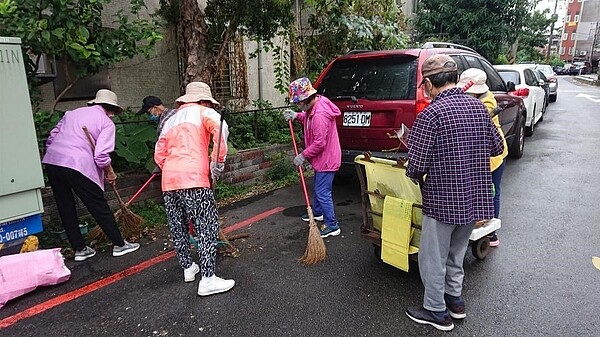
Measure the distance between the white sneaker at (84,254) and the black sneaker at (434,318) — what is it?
9.45 ft

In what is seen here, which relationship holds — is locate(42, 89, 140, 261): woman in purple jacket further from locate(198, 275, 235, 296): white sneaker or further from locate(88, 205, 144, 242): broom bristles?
locate(198, 275, 235, 296): white sneaker

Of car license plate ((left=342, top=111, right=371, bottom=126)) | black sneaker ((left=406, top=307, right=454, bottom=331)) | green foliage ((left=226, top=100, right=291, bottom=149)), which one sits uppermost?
car license plate ((left=342, top=111, right=371, bottom=126))

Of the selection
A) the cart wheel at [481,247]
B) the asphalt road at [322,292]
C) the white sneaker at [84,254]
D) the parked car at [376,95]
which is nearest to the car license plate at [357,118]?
the parked car at [376,95]

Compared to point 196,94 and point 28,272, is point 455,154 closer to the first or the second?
point 196,94

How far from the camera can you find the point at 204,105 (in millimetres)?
3287

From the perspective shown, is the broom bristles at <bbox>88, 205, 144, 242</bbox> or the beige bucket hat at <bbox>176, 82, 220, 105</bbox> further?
the broom bristles at <bbox>88, 205, 144, 242</bbox>

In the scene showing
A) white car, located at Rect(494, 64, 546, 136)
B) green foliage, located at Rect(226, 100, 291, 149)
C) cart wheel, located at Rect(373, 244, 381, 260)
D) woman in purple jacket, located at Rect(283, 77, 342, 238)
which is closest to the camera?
cart wheel, located at Rect(373, 244, 381, 260)

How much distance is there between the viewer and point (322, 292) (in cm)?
311

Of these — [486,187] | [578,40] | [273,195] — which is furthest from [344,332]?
[578,40]

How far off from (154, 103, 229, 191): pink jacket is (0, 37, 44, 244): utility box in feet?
3.44

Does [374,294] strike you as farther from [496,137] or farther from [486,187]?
[496,137]

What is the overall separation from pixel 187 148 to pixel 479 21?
15854 millimetres

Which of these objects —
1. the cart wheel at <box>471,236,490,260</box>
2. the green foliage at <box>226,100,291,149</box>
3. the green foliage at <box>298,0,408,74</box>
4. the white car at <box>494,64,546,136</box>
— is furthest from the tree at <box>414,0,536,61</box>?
the cart wheel at <box>471,236,490,260</box>

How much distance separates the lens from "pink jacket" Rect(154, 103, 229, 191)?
2996 millimetres
